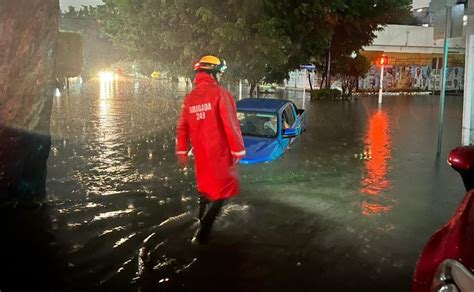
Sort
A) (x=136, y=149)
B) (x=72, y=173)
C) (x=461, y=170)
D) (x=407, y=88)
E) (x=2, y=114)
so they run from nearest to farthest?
(x=461, y=170), (x=2, y=114), (x=72, y=173), (x=136, y=149), (x=407, y=88)

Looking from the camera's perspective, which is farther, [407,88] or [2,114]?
[407,88]

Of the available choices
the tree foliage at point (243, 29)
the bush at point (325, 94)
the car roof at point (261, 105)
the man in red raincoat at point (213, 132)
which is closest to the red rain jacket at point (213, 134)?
the man in red raincoat at point (213, 132)

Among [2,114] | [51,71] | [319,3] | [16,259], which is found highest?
[319,3]

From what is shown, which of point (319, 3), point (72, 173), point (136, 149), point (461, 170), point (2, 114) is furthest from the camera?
point (319, 3)

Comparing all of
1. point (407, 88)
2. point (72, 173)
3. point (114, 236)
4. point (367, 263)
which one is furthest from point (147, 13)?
point (407, 88)

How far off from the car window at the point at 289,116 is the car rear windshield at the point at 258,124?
16.9 inches

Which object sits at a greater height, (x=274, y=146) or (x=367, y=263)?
(x=274, y=146)

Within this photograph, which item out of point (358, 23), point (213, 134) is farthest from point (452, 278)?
point (358, 23)

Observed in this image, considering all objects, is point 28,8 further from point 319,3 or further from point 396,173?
point 319,3

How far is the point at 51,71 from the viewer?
6828 millimetres

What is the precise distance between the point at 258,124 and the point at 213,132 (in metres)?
4.79

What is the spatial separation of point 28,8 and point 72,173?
11.2 feet

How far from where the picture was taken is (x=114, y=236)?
5500mm

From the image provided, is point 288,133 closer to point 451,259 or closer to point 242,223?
point 242,223
